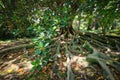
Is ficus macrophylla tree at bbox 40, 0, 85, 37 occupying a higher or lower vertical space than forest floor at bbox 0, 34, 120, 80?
higher

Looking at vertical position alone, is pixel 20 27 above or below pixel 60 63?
above

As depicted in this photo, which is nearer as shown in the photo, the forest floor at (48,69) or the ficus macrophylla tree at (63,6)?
the forest floor at (48,69)

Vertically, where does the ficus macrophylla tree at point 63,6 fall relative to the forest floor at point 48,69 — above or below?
above

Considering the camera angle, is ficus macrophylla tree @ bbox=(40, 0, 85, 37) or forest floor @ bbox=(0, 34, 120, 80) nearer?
forest floor @ bbox=(0, 34, 120, 80)

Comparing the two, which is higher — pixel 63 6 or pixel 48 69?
pixel 63 6

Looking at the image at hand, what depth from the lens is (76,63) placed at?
4445mm

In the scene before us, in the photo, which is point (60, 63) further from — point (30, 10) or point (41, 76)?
point (30, 10)

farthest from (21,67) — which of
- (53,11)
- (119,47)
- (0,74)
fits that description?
(119,47)

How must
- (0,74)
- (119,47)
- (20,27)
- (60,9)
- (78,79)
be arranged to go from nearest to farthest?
(78,79) → (0,74) → (60,9) → (119,47) → (20,27)

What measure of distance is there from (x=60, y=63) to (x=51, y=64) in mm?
207

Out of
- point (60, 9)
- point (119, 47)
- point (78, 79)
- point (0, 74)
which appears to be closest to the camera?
point (78, 79)

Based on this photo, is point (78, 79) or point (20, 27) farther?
point (20, 27)

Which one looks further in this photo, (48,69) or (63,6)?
(63,6)

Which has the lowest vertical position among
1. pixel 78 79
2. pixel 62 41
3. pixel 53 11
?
pixel 78 79
